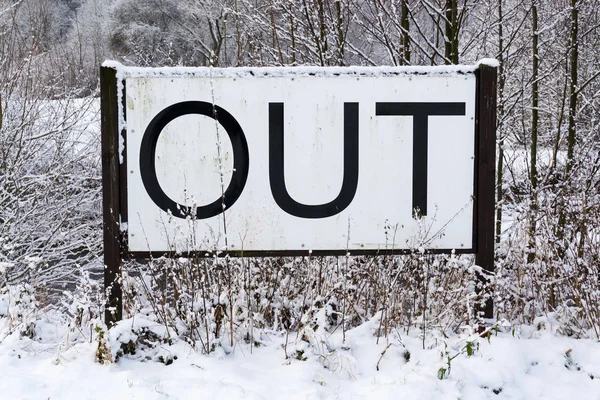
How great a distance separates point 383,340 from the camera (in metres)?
2.84

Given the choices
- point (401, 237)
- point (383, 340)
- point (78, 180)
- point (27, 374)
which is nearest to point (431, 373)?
point (383, 340)

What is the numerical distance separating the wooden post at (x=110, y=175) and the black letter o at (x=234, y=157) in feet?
0.47

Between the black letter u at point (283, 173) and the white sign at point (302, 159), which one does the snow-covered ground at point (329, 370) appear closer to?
the white sign at point (302, 159)

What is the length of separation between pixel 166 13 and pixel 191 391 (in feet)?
85.7

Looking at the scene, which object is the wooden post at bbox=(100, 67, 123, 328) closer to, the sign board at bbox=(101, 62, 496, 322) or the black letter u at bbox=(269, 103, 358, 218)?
Result: the sign board at bbox=(101, 62, 496, 322)

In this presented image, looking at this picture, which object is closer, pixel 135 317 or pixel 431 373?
pixel 431 373

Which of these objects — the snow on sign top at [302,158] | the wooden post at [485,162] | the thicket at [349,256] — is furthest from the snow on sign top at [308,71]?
the thicket at [349,256]

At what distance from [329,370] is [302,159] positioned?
41.2 inches

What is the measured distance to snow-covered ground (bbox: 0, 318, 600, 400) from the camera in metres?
2.37

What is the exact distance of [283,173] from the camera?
2895mm

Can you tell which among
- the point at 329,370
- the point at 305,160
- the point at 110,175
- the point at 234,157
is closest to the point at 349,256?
the point at 305,160

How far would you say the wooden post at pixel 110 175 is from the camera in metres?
2.79

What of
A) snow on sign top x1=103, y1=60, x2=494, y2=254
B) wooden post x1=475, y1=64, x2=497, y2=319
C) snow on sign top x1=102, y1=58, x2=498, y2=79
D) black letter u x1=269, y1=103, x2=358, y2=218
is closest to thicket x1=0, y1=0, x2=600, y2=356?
wooden post x1=475, y1=64, x2=497, y2=319

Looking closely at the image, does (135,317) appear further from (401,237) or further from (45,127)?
(45,127)
